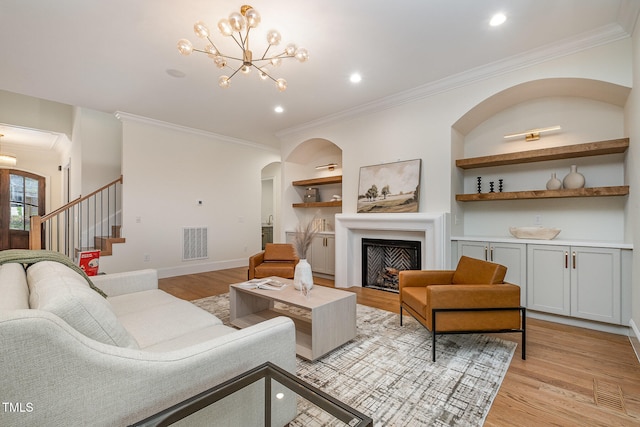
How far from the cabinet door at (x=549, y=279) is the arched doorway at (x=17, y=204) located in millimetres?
10199

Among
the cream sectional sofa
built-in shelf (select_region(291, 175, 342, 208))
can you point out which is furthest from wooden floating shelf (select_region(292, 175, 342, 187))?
the cream sectional sofa

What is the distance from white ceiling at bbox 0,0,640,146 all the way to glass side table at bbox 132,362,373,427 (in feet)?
8.95

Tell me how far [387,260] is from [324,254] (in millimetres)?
1323

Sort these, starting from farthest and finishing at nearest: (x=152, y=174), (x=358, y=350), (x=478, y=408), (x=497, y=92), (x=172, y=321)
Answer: (x=152, y=174)
(x=497, y=92)
(x=358, y=350)
(x=172, y=321)
(x=478, y=408)

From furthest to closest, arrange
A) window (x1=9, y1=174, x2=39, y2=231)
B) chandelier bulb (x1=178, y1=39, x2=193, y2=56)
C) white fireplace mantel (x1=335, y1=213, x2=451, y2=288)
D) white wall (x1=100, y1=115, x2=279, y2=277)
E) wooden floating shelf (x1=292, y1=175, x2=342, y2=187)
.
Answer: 1. window (x1=9, y1=174, x2=39, y2=231)
2. wooden floating shelf (x1=292, y1=175, x2=342, y2=187)
3. white wall (x1=100, y1=115, x2=279, y2=277)
4. white fireplace mantel (x1=335, y1=213, x2=451, y2=288)
5. chandelier bulb (x1=178, y1=39, x2=193, y2=56)

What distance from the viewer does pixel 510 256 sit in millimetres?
3418

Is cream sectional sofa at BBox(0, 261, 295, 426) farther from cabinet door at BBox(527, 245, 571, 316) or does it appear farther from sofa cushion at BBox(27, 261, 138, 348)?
cabinet door at BBox(527, 245, 571, 316)

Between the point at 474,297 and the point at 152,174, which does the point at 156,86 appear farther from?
the point at 474,297

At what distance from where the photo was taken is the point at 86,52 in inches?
121

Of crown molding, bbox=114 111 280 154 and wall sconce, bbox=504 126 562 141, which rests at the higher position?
crown molding, bbox=114 111 280 154

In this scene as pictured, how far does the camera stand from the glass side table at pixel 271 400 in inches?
36.0

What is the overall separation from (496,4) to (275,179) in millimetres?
6973

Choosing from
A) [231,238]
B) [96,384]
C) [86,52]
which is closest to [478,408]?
[96,384]

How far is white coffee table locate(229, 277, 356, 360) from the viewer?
233cm
